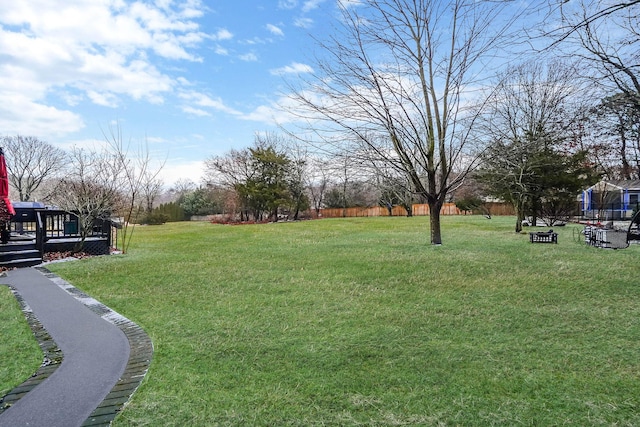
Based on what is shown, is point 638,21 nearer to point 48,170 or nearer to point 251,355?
point 251,355

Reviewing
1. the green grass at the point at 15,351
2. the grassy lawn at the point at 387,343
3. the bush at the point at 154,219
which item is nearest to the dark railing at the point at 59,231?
the grassy lawn at the point at 387,343

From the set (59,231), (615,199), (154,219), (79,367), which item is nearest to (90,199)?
(59,231)

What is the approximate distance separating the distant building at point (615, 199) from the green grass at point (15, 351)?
2694 centimetres

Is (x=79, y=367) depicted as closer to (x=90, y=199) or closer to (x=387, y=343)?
(x=387, y=343)

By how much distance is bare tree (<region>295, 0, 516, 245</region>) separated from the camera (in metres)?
10.0

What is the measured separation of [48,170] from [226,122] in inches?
1015

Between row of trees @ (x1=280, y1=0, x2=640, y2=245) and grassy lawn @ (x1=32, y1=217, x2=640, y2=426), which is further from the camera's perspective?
row of trees @ (x1=280, y1=0, x2=640, y2=245)

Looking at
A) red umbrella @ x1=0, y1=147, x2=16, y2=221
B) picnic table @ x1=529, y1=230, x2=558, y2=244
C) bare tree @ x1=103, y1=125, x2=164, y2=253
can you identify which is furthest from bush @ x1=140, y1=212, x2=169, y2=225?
picnic table @ x1=529, y1=230, x2=558, y2=244

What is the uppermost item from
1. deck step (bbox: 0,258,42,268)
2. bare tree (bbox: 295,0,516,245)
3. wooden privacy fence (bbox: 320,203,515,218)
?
bare tree (bbox: 295,0,516,245)

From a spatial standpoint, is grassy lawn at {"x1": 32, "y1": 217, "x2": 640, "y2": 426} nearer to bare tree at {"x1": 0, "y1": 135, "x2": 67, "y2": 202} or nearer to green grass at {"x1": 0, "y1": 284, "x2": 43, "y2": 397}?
green grass at {"x1": 0, "y1": 284, "x2": 43, "y2": 397}

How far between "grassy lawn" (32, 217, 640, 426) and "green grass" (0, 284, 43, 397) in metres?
0.99

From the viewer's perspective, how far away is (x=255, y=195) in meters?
29.2

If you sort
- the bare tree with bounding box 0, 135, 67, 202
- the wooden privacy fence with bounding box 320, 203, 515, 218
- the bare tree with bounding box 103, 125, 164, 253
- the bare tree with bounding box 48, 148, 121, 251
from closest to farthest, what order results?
the bare tree with bounding box 48, 148, 121, 251 → the bare tree with bounding box 103, 125, 164, 253 → the bare tree with bounding box 0, 135, 67, 202 → the wooden privacy fence with bounding box 320, 203, 515, 218

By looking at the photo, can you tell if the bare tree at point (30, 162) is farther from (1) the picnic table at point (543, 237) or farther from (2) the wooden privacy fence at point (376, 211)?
(1) the picnic table at point (543, 237)
